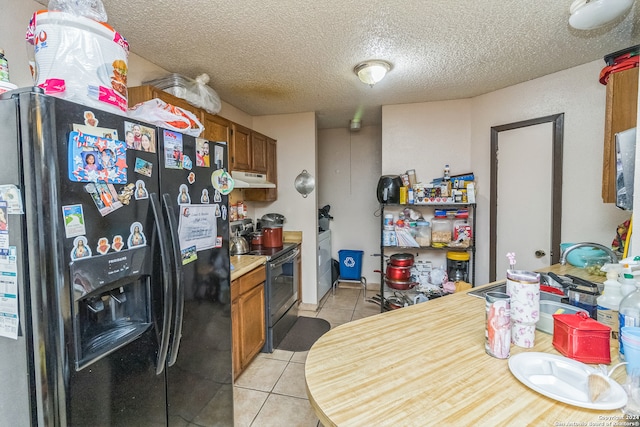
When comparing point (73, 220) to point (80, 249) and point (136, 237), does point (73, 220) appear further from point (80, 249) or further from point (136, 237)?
point (136, 237)

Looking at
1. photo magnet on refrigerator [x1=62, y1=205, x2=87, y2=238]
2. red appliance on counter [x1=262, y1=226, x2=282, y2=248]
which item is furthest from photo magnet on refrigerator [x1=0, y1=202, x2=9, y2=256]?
red appliance on counter [x1=262, y1=226, x2=282, y2=248]

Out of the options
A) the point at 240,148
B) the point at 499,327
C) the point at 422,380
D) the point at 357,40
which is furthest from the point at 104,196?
the point at 240,148

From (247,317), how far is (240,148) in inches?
63.6

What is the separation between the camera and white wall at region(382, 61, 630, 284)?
2219 millimetres

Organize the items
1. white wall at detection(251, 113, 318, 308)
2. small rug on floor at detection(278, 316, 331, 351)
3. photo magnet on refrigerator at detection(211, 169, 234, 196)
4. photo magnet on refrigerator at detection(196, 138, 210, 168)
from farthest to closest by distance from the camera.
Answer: white wall at detection(251, 113, 318, 308) → small rug on floor at detection(278, 316, 331, 351) → photo magnet on refrigerator at detection(211, 169, 234, 196) → photo magnet on refrigerator at detection(196, 138, 210, 168)

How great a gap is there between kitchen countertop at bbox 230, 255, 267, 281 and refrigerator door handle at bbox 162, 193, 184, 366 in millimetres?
795

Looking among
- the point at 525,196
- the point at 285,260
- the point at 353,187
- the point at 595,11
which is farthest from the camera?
the point at 353,187

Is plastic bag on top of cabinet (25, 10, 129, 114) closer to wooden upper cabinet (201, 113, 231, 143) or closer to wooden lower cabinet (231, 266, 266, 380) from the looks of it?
wooden upper cabinet (201, 113, 231, 143)

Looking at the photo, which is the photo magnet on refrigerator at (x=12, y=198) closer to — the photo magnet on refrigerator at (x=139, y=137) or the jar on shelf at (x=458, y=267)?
the photo magnet on refrigerator at (x=139, y=137)

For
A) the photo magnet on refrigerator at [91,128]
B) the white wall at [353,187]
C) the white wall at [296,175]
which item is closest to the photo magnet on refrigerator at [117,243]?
the photo magnet on refrigerator at [91,128]

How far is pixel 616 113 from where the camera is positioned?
160 cm

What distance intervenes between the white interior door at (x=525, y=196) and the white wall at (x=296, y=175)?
2025 mm

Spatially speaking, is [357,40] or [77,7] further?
[357,40]

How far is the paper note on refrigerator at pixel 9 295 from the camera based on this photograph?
82cm
